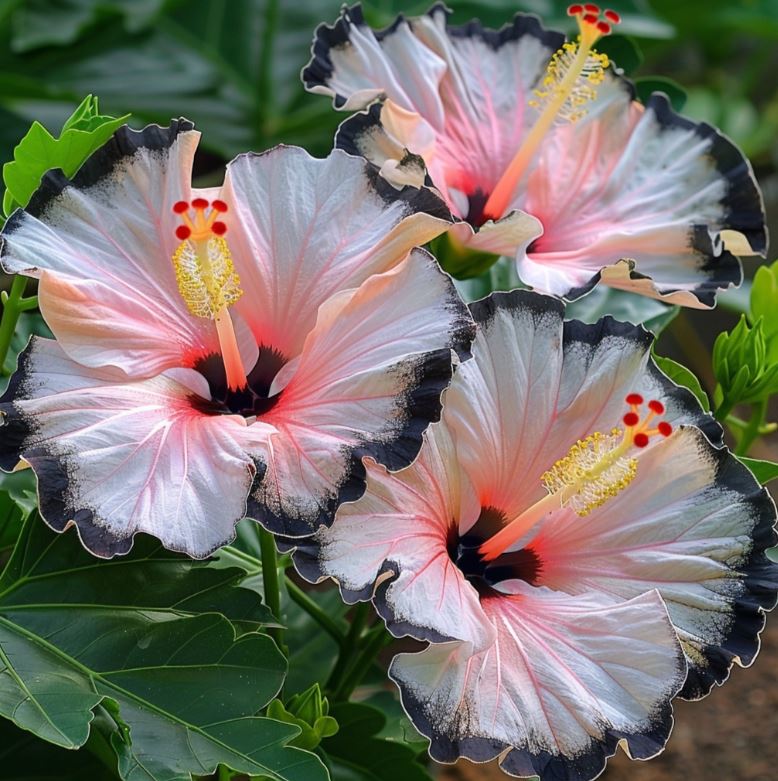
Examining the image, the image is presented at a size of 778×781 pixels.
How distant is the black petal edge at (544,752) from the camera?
0.48m

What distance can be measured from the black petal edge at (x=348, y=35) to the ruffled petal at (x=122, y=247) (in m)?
0.13

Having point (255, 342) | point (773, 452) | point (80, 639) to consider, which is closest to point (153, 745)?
point (80, 639)

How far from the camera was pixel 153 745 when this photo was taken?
20.0 inches

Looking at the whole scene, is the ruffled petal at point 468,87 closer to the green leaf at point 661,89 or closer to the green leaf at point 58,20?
the green leaf at point 661,89

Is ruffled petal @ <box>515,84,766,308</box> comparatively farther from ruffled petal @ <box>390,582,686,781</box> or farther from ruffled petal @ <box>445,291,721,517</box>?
ruffled petal @ <box>390,582,686,781</box>

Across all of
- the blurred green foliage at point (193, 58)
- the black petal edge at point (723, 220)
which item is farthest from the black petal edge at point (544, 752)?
the blurred green foliage at point (193, 58)

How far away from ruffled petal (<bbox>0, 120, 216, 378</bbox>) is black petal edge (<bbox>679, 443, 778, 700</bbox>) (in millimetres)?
274

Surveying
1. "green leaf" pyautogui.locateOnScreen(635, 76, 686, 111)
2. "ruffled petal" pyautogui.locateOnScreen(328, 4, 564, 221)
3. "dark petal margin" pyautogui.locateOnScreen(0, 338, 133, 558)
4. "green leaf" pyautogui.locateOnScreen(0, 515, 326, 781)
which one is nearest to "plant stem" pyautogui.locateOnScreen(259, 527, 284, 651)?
"green leaf" pyautogui.locateOnScreen(0, 515, 326, 781)

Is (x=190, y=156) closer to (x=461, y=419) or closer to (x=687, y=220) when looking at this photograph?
(x=461, y=419)

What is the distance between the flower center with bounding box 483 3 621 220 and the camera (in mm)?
676

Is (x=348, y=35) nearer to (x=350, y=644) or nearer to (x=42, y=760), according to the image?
(x=350, y=644)

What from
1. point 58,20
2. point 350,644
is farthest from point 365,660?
point 58,20

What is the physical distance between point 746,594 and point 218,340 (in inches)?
11.4

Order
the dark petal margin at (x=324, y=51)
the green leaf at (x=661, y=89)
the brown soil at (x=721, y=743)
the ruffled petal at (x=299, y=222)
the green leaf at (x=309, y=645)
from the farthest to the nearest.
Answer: the brown soil at (x=721, y=743), the green leaf at (x=661, y=89), the green leaf at (x=309, y=645), the dark petal margin at (x=324, y=51), the ruffled petal at (x=299, y=222)
